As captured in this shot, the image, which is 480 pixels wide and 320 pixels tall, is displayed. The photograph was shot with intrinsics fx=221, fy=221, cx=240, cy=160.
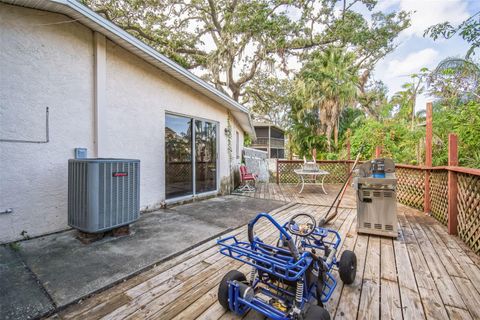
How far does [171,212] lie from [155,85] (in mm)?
2557

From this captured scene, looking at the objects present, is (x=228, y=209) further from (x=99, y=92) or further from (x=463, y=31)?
(x=463, y=31)

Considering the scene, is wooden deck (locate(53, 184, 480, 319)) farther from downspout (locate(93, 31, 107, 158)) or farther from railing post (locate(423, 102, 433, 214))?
downspout (locate(93, 31, 107, 158))

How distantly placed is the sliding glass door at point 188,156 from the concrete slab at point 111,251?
3.21 feet

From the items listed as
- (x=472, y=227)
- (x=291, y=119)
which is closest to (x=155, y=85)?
(x=472, y=227)

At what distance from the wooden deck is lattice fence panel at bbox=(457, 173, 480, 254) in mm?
157

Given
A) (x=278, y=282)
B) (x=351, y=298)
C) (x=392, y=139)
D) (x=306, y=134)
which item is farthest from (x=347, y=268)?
(x=306, y=134)

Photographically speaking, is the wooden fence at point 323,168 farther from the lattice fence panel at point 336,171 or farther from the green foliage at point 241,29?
the green foliage at point 241,29

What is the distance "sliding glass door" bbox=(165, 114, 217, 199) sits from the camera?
4848 millimetres

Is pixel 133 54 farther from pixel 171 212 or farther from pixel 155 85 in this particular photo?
pixel 171 212

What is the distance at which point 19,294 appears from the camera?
1.76 m

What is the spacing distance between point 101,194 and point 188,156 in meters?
2.62

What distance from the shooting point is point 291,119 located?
1354 centimetres

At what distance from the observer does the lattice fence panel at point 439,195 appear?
12.3 ft

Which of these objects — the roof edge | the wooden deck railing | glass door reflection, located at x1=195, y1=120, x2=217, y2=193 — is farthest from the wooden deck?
the roof edge
